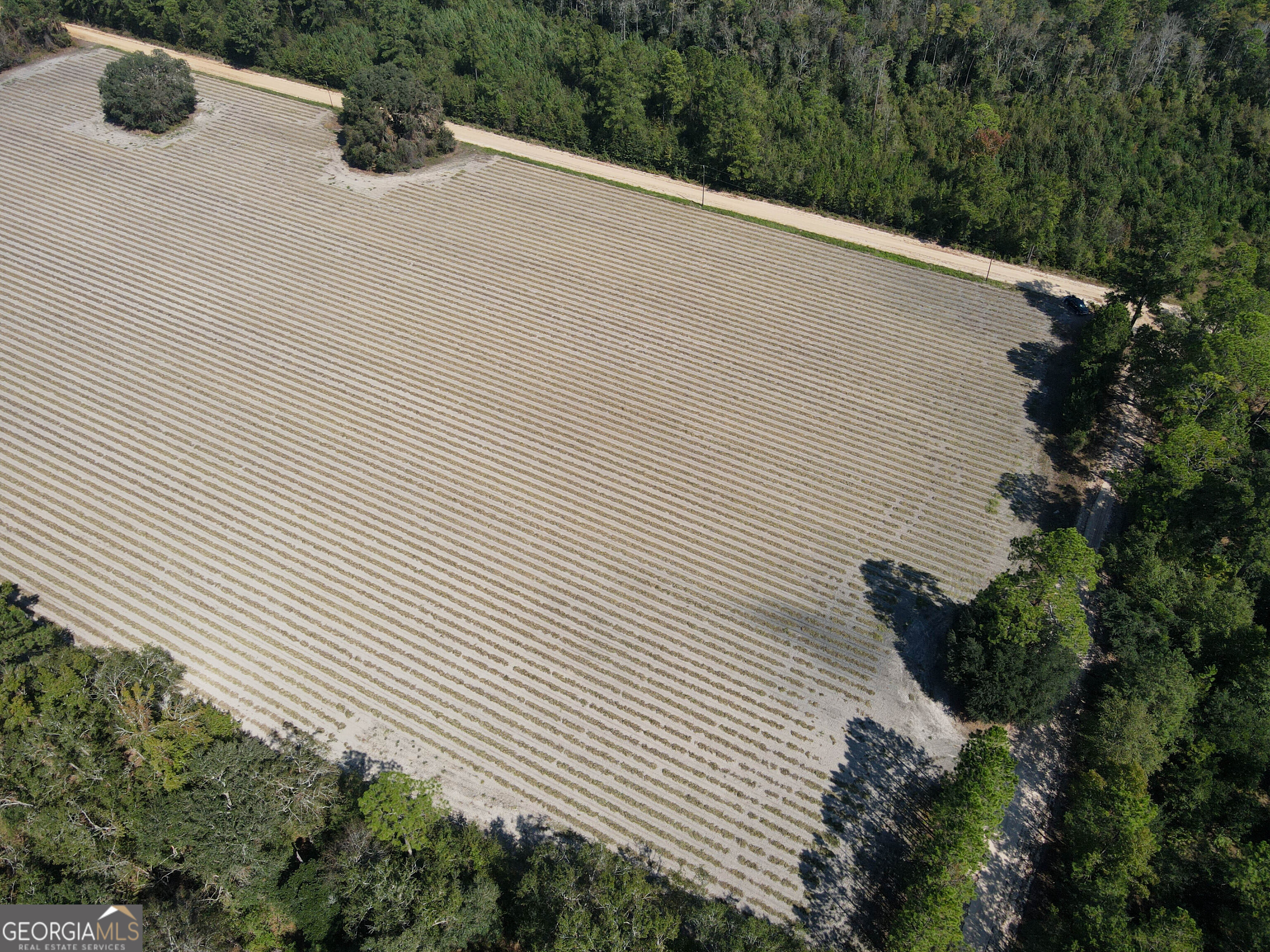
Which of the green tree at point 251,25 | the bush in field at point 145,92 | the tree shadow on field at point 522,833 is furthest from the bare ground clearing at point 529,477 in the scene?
the green tree at point 251,25

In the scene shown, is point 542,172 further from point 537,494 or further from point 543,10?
point 537,494

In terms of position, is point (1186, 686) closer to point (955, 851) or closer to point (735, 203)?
point (955, 851)

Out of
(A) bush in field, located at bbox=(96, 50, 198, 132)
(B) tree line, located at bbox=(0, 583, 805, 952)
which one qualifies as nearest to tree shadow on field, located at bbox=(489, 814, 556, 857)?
(B) tree line, located at bbox=(0, 583, 805, 952)

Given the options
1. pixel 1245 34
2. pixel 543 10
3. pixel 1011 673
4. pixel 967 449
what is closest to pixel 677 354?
pixel 967 449

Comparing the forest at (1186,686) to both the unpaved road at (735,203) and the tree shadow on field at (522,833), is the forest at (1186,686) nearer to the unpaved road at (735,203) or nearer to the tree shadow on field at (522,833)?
the unpaved road at (735,203)

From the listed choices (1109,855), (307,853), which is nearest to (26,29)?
(307,853)

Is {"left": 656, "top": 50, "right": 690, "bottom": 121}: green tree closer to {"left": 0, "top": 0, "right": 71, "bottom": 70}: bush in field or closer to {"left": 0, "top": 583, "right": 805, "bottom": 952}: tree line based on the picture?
{"left": 0, "top": 583, "right": 805, "bottom": 952}: tree line
